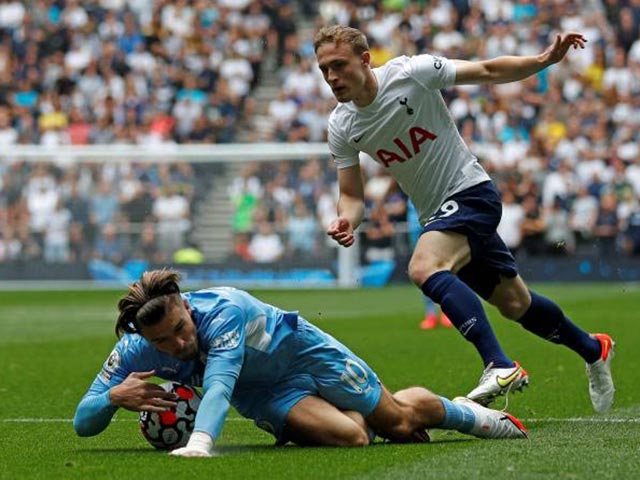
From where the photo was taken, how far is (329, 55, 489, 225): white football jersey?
8.34 meters

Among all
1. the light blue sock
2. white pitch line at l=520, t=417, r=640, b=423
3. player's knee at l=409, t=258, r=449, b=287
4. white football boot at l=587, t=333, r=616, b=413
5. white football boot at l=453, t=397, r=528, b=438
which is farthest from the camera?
white football boot at l=587, t=333, r=616, b=413

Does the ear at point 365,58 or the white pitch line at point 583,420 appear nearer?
the ear at point 365,58

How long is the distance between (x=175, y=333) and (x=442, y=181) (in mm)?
2523

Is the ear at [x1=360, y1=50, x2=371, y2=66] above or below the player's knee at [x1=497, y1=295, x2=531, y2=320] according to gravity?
above

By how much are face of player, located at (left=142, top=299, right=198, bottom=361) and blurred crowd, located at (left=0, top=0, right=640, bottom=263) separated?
16.9 metres

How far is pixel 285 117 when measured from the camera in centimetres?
2870

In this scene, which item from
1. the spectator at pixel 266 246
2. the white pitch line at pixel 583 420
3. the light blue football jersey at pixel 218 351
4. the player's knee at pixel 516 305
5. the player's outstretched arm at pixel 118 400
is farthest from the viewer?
the spectator at pixel 266 246

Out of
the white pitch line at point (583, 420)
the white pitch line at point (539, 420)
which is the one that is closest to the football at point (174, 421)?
the white pitch line at point (539, 420)

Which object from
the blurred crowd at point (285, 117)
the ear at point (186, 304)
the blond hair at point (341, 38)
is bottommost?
the blurred crowd at point (285, 117)

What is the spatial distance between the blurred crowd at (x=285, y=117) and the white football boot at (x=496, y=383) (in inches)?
615

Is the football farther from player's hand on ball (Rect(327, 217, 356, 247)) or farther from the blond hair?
the blond hair

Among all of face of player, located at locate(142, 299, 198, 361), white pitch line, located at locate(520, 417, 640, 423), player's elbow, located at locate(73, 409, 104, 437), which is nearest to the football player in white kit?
white pitch line, located at locate(520, 417, 640, 423)

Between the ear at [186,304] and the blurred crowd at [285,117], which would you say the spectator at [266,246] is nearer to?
the blurred crowd at [285,117]

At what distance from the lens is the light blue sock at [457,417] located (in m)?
7.19
